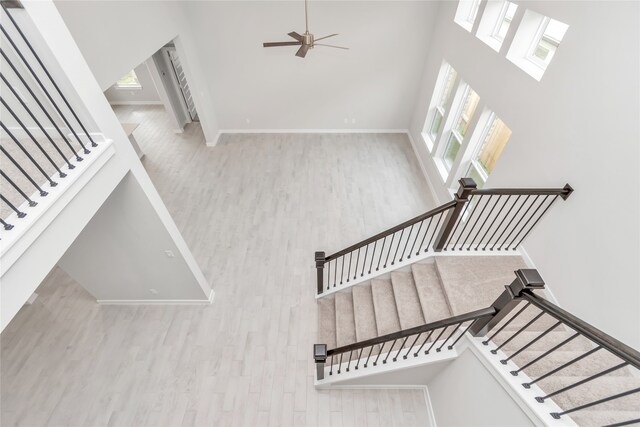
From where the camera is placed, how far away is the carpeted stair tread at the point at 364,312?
149 inches

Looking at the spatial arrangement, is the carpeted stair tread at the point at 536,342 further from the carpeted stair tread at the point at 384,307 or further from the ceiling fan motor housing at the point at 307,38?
the ceiling fan motor housing at the point at 307,38

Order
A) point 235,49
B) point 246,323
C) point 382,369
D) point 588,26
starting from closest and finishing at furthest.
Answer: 1. point 588,26
2. point 382,369
3. point 246,323
4. point 235,49

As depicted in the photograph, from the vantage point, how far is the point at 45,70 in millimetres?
1998

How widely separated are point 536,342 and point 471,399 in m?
0.85

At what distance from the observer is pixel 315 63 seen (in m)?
6.80

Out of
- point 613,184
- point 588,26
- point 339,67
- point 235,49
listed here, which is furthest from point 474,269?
point 235,49

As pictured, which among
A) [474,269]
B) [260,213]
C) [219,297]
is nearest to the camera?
[474,269]

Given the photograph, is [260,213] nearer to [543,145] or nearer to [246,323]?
[246,323]

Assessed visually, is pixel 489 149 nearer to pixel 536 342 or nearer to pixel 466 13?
pixel 466 13

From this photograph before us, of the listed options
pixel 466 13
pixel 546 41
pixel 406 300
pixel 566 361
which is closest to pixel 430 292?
pixel 406 300

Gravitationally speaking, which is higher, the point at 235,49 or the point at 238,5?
the point at 238,5

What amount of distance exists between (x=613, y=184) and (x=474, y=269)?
1.53 meters

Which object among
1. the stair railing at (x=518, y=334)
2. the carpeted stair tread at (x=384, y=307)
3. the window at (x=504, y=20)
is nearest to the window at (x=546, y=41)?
the window at (x=504, y=20)

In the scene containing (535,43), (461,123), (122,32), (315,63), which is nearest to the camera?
(535,43)
